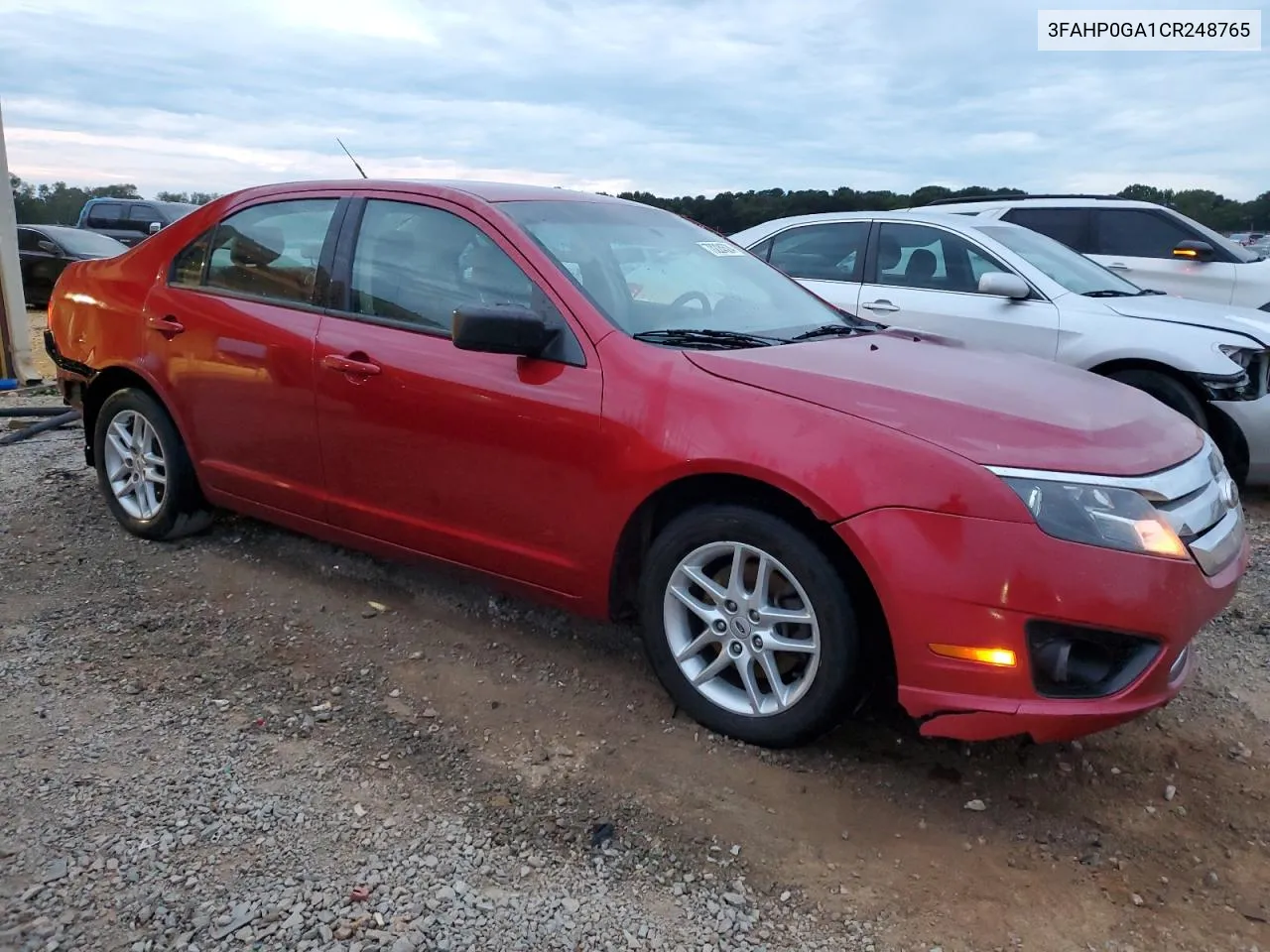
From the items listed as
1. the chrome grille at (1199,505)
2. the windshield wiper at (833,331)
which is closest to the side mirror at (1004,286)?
the windshield wiper at (833,331)

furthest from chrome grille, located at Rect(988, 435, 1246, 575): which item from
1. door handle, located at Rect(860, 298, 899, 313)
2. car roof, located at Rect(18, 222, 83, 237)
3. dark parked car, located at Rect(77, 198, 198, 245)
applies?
dark parked car, located at Rect(77, 198, 198, 245)

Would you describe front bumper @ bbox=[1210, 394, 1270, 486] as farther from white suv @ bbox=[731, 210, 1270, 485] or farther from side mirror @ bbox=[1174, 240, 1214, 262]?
side mirror @ bbox=[1174, 240, 1214, 262]

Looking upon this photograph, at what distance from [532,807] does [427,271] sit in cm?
192

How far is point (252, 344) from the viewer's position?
3.95m

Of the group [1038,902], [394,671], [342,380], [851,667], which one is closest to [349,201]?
[342,380]

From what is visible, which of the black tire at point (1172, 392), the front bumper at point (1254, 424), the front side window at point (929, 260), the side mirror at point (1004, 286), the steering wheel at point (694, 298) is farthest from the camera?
the front side window at point (929, 260)

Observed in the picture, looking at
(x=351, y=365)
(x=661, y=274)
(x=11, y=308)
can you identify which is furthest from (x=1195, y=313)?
(x=11, y=308)

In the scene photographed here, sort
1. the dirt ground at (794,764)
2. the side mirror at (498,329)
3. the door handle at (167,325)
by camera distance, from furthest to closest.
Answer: the door handle at (167,325), the side mirror at (498,329), the dirt ground at (794,764)

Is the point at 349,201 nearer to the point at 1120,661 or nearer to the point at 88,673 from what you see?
the point at 88,673

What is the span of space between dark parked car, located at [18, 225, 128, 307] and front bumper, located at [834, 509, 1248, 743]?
1465 centimetres

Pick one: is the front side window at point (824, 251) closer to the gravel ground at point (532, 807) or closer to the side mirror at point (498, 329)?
the gravel ground at point (532, 807)

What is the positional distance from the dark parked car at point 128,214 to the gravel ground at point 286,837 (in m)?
19.1

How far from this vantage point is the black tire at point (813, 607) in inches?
106

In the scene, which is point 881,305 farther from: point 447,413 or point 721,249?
point 447,413
